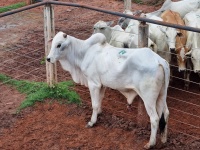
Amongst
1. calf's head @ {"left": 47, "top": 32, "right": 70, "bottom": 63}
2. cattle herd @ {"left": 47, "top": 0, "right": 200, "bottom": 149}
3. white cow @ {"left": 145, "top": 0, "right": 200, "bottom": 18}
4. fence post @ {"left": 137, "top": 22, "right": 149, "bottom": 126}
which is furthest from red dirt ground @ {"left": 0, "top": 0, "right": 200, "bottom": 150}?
white cow @ {"left": 145, "top": 0, "right": 200, "bottom": 18}

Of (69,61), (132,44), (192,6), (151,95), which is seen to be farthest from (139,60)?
(192,6)

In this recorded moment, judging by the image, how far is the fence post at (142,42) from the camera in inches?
205

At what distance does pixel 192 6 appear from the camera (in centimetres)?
936

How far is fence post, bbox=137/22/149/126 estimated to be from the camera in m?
5.21

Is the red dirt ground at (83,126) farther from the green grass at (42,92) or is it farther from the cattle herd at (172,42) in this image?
the cattle herd at (172,42)

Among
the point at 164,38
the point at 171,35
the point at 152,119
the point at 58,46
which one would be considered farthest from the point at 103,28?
the point at 152,119

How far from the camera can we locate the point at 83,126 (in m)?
5.74

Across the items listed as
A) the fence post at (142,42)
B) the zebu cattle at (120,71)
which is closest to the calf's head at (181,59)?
the fence post at (142,42)

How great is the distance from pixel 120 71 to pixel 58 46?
3.40ft

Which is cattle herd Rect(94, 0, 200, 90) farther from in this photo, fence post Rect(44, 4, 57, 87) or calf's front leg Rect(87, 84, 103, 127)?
calf's front leg Rect(87, 84, 103, 127)

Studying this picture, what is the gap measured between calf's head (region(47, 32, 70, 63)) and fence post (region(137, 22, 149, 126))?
41.1 inches

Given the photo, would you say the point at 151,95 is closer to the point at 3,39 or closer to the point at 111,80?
the point at 111,80

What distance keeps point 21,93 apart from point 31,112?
679mm

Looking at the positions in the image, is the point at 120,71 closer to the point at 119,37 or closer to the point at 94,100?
the point at 94,100
